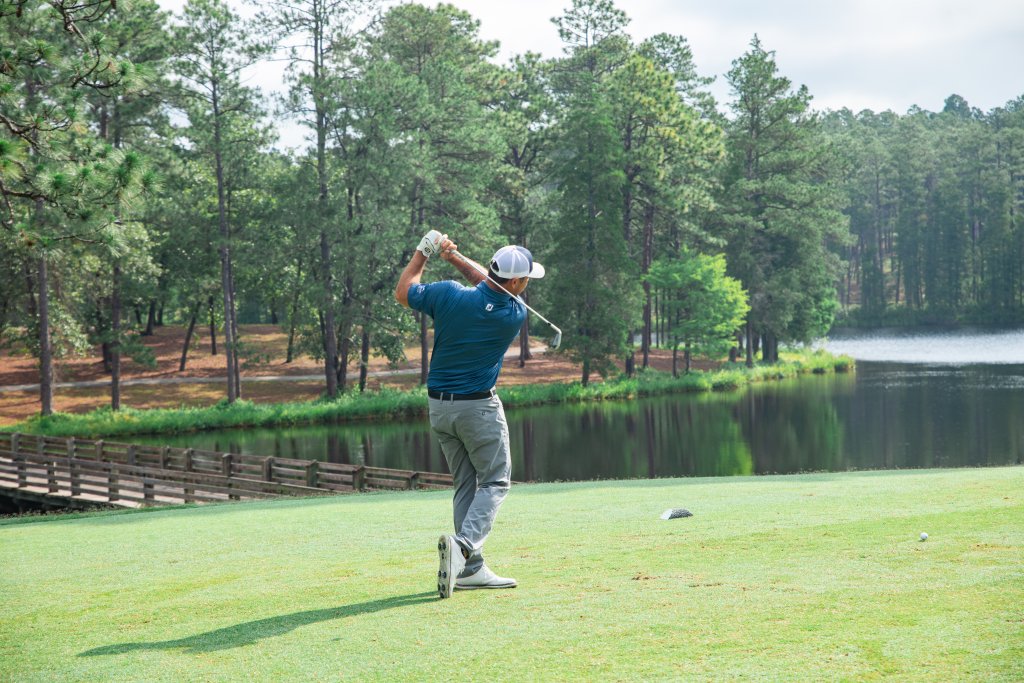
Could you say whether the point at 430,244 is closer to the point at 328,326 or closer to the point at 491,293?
the point at 491,293

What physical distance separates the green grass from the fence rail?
298 inches

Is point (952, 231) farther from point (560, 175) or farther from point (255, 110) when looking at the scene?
point (255, 110)

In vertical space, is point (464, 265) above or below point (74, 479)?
above

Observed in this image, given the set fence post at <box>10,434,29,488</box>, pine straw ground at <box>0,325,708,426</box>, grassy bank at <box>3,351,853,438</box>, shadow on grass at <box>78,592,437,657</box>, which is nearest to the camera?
shadow on grass at <box>78,592,437,657</box>

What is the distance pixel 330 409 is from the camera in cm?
4378

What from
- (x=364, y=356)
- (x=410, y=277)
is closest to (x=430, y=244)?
(x=410, y=277)

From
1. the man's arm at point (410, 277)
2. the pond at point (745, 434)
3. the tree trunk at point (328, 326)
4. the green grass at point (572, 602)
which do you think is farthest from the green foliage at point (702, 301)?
the man's arm at point (410, 277)

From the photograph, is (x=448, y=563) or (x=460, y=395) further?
(x=460, y=395)

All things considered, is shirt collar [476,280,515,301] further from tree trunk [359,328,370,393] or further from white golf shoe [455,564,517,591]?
tree trunk [359,328,370,393]

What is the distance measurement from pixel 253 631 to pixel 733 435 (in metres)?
30.3

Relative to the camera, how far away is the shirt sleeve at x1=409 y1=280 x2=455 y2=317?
7105 mm

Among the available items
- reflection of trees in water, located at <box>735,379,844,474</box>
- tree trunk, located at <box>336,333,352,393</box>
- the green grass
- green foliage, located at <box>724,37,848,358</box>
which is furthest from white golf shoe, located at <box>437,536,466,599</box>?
green foliage, located at <box>724,37,848,358</box>

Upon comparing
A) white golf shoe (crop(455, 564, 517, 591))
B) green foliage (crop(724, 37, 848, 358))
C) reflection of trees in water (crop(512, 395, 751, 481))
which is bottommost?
reflection of trees in water (crop(512, 395, 751, 481))

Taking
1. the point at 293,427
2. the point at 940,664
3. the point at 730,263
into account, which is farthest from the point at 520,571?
the point at 730,263
